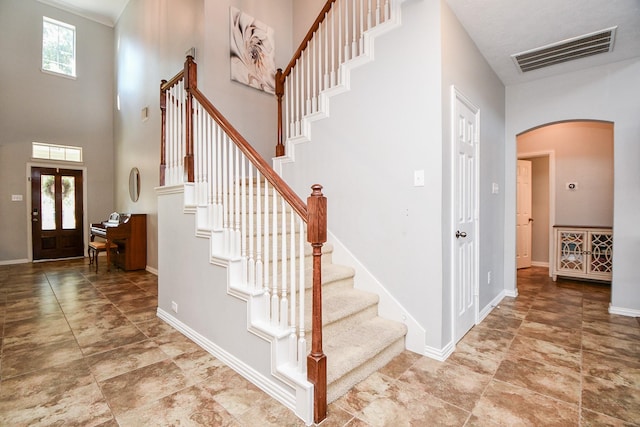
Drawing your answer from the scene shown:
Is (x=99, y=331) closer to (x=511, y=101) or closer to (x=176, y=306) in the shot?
(x=176, y=306)

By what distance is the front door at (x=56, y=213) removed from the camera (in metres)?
6.77

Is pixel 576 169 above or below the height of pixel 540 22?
below

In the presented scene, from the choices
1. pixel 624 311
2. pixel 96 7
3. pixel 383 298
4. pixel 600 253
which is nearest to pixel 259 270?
pixel 383 298

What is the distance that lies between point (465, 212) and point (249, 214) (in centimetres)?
201

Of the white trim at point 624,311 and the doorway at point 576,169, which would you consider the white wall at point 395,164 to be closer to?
the white trim at point 624,311

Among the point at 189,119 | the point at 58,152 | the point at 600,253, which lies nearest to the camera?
the point at 189,119

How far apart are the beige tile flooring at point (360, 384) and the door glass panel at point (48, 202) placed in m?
4.47

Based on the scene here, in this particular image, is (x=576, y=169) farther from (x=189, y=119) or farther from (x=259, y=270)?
(x=189, y=119)

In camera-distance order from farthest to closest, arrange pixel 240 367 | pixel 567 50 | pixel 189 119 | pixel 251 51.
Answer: pixel 251 51 → pixel 567 50 → pixel 189 119 → pixel 240 367

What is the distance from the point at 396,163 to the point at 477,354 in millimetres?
1687

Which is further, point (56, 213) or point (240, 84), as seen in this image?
point (56, 213)

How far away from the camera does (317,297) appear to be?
67.6 inches

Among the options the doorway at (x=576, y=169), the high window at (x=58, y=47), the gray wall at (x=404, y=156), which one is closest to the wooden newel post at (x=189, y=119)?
the gray wall at (x=404, y=156)

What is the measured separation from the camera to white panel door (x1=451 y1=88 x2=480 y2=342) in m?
2.61
